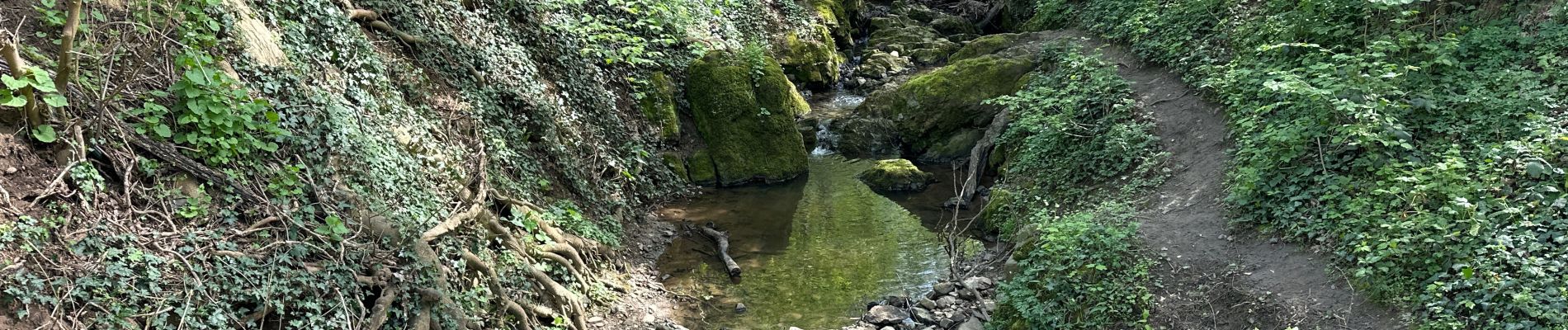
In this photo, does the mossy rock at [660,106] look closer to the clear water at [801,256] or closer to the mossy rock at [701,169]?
the mossy rock at [701,169]

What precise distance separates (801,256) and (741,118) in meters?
3.70

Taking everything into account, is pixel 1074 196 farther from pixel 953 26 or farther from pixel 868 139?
pixel 953 26

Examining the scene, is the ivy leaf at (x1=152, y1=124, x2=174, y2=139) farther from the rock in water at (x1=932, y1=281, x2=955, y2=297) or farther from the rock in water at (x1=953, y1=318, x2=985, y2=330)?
the rock in water at (x1=932, y1=281, x2=955, y2=297)

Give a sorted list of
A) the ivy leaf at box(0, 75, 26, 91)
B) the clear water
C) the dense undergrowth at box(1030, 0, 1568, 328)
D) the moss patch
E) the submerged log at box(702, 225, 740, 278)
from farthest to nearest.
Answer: the moss patch
the submerged log at box(702, 225, 740, 278)
the clear water
the dense undergrowth at box(1030, 0, 1568, 328)
the ivy leaf at box(0, 75, 26, 91)

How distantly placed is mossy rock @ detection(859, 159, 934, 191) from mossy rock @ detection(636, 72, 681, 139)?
3265 mm


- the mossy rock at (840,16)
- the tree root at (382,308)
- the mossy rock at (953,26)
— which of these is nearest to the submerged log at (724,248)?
the tree root at (382,308)

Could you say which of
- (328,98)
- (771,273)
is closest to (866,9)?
(771,273)

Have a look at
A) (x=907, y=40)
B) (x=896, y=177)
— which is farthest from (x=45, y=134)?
(x=907, y=40)

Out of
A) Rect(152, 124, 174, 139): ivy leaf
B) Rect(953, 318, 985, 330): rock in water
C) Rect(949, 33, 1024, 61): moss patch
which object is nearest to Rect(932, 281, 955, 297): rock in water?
Rect(953, 318, 985, 330): rock in water

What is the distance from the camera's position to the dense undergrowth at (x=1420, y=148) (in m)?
5.63

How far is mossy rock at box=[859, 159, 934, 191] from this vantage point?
44.3 feet

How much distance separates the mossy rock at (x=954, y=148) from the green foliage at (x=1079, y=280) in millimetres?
6347

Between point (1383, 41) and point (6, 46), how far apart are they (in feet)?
34.6

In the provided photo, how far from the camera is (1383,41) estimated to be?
7883 millimetres
